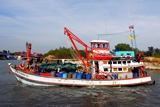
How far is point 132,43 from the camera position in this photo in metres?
26.0

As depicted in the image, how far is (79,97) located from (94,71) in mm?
6568

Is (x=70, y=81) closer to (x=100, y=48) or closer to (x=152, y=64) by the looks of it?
(x=100, y=48)

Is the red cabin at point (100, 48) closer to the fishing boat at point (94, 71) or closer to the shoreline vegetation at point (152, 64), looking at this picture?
the fishing boat at point (94, 71)

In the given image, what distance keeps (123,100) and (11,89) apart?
13.6 metres

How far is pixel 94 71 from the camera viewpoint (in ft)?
79.5

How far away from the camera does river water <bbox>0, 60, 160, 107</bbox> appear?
53.6 ft

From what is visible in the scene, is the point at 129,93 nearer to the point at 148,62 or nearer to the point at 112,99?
the point at 112,99

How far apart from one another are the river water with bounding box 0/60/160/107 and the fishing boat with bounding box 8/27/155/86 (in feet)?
2.76

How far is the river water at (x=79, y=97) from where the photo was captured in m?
16.3

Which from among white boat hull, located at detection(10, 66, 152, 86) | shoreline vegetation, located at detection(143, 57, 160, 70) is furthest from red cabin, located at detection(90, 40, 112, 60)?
shoreline vegetation, located at detection(143, 57, 160, 70)

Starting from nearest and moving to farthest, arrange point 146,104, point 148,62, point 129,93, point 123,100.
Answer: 1. point 146,104
2. point 123,100
3. point 129,93
4. point 148,62

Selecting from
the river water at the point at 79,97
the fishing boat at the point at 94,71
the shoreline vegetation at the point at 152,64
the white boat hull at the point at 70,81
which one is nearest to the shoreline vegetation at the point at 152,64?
the shoreline vegetation at the point at 152,64

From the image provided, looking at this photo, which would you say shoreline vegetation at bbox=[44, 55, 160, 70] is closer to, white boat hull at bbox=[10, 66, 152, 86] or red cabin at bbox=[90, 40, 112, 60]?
white boat hull at bbox=[10, 66, 152, 86]

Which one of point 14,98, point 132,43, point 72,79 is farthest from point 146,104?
point 14,98
